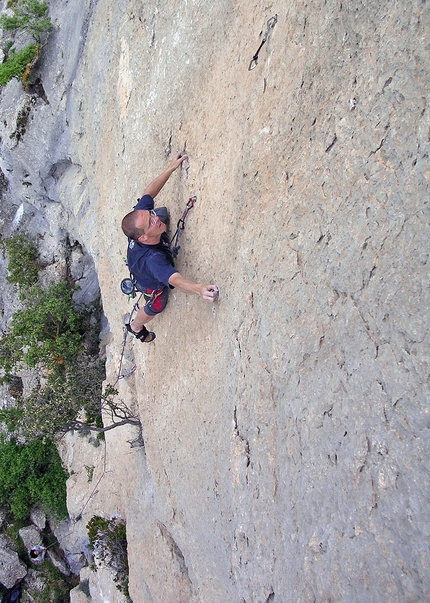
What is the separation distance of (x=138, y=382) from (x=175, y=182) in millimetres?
2913

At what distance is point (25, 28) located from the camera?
911cm

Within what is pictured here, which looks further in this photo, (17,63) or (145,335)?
(17,63)

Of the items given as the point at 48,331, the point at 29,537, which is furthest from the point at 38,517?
the point at 48,331

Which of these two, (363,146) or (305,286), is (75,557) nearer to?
(305,286)

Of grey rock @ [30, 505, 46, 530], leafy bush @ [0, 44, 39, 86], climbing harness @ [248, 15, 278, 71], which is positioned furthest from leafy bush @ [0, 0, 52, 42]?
grey rock @ [30, 505, 46, 530]

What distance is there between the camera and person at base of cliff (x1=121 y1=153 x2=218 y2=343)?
443 centimetres

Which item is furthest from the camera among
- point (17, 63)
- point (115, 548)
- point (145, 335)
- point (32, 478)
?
point (32, 478)

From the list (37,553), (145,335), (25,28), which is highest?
(25,28)

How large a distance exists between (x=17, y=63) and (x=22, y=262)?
4.24 m

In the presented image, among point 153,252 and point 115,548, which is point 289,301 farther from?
point 115,548

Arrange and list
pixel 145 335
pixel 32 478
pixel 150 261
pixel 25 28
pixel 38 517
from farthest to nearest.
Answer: pixel 38 517
pixel 32 478
pixel 25 28
pixel 145 335
pixel 150 261

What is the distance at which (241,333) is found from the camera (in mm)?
4094

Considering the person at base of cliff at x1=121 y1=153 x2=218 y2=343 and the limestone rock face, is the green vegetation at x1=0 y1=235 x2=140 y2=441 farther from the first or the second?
the person at base of cliff at x1=121 y1=153 x2=218 y2=343

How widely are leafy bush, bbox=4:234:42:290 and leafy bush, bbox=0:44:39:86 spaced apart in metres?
3.59
